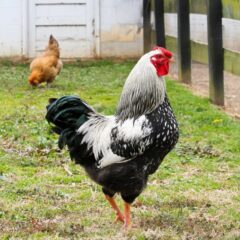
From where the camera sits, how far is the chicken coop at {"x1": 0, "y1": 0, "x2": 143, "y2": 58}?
51.5 ft

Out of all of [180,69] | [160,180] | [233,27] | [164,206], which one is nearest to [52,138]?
[160,180]

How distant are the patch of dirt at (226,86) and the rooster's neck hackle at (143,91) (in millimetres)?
4691

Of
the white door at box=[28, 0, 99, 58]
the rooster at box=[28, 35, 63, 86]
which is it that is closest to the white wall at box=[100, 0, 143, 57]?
the white door at box=[28, 0, 99, 58]

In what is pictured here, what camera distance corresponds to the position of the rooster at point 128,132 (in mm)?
4477

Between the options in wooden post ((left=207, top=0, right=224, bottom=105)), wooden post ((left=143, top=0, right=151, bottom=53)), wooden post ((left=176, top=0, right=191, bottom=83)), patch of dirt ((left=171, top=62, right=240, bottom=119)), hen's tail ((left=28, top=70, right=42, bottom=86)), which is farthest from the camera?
wooden post ((left=143, top=0, right=151, bottom=53))

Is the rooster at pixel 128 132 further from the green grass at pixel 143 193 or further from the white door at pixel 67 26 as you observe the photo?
the white door at pixel 67 26

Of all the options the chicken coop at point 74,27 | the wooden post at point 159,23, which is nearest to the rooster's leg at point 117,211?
the wooden post at point 159,23

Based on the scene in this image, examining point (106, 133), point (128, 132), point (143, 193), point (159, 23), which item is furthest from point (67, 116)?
point (159, 23)

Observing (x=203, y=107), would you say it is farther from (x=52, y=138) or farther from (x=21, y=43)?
(x=21, y=43)

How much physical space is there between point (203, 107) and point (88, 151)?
5.08 m

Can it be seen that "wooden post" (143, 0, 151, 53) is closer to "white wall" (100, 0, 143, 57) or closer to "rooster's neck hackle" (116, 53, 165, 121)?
"white wall" (100, 0, 143, 57)

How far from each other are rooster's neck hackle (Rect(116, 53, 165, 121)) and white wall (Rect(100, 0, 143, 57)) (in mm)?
11351

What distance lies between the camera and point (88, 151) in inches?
185

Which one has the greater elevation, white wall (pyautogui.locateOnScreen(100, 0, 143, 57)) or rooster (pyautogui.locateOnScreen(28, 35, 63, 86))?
white wall (pyautogui.locateOnScreen(100, 0, 143, 57))
